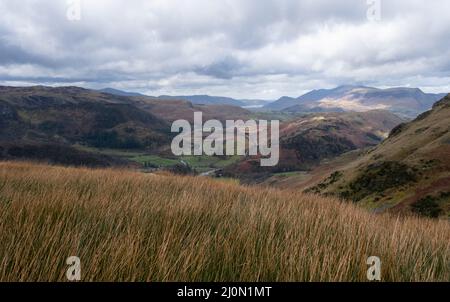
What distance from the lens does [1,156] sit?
181m

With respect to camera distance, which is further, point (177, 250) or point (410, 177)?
point (410, 177)

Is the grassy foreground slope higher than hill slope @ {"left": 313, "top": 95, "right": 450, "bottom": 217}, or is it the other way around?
the grassy foreground slope

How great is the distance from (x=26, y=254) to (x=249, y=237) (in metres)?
2.22

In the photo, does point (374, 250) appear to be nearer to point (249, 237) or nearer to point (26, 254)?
point (249, 237)

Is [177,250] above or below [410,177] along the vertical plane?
above

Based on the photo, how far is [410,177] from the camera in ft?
115

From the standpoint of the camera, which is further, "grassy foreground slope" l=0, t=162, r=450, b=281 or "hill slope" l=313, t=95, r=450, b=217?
"hill slope" l=313, t=95, r=450, b=217

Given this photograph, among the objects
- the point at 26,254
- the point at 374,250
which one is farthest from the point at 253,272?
the point at 26,254

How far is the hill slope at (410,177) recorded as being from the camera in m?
29.0

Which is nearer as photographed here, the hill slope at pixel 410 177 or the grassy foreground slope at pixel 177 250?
the grassy foreground slope at pixel 177 250

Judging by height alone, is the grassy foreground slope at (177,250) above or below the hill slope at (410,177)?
above

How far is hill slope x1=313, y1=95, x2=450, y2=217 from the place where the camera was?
28984 mm

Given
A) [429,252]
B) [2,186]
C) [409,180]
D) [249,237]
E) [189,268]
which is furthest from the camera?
[409,180]

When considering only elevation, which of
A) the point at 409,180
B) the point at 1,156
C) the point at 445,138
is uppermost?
the point at 445,138
